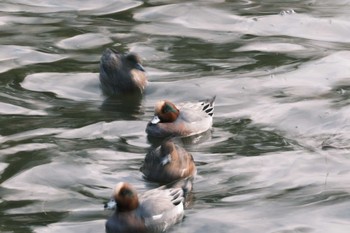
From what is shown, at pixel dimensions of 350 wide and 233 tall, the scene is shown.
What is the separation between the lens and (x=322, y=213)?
37.5ft

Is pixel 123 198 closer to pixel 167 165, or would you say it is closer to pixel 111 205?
pixel 111 205

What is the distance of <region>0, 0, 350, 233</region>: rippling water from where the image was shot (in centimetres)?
1155

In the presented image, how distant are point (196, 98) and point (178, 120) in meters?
1.11

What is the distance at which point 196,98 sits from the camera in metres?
15.2

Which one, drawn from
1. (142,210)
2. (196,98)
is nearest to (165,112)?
(196,98)

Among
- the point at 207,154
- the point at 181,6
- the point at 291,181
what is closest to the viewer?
the point at 291,181

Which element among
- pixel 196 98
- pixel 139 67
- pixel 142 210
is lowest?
pixel 196 98

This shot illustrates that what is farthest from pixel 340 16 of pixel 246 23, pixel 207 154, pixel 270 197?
pixel 270 197

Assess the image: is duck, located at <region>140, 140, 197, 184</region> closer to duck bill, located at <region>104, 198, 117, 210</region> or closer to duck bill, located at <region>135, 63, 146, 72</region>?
duck bill, located at <region>104, 198, 117, 210</region>

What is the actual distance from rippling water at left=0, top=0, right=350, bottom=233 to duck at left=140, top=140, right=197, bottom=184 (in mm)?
152

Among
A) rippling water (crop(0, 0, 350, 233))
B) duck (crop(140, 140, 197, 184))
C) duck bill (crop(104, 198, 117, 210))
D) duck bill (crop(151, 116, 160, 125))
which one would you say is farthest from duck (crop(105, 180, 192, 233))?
duck bill (crop(151, 116, 160, 125))

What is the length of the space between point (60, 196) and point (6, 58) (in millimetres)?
5017

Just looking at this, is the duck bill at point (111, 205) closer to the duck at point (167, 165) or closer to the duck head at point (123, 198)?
the duck head at point (123, 198)

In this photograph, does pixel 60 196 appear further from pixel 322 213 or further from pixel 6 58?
pixel 6 58
